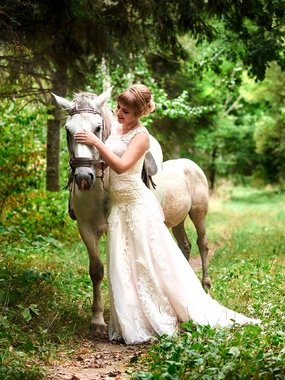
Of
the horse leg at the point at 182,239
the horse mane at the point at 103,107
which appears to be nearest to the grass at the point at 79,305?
the horse leg at the point at 182,239

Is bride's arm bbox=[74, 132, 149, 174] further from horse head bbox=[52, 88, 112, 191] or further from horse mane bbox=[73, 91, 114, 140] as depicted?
horse mane bbox=[73, 91, 114, 140]

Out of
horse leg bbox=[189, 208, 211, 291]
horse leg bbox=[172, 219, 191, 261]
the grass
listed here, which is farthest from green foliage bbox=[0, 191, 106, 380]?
horse leg bbox=[189, 208, 211, 291]

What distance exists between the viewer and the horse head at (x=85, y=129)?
6.12m

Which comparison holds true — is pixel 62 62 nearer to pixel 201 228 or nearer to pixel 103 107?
pixel 201 228

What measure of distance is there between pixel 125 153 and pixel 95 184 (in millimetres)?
549

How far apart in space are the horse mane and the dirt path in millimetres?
2114

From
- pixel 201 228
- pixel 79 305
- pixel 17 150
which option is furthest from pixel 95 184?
pixel 17 150

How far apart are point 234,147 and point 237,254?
99.0ft

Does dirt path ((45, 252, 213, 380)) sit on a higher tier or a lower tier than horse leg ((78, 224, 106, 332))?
lower

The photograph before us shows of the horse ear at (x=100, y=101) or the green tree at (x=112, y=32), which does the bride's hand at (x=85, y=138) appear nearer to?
the horse ear at (x=100, y=101)

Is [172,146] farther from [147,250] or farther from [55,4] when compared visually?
[147,250]

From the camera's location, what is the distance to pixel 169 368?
4680 mm

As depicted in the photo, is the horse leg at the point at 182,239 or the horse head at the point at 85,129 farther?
the horse leg at the point at 182,239

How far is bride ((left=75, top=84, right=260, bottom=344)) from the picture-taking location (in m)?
6.53
